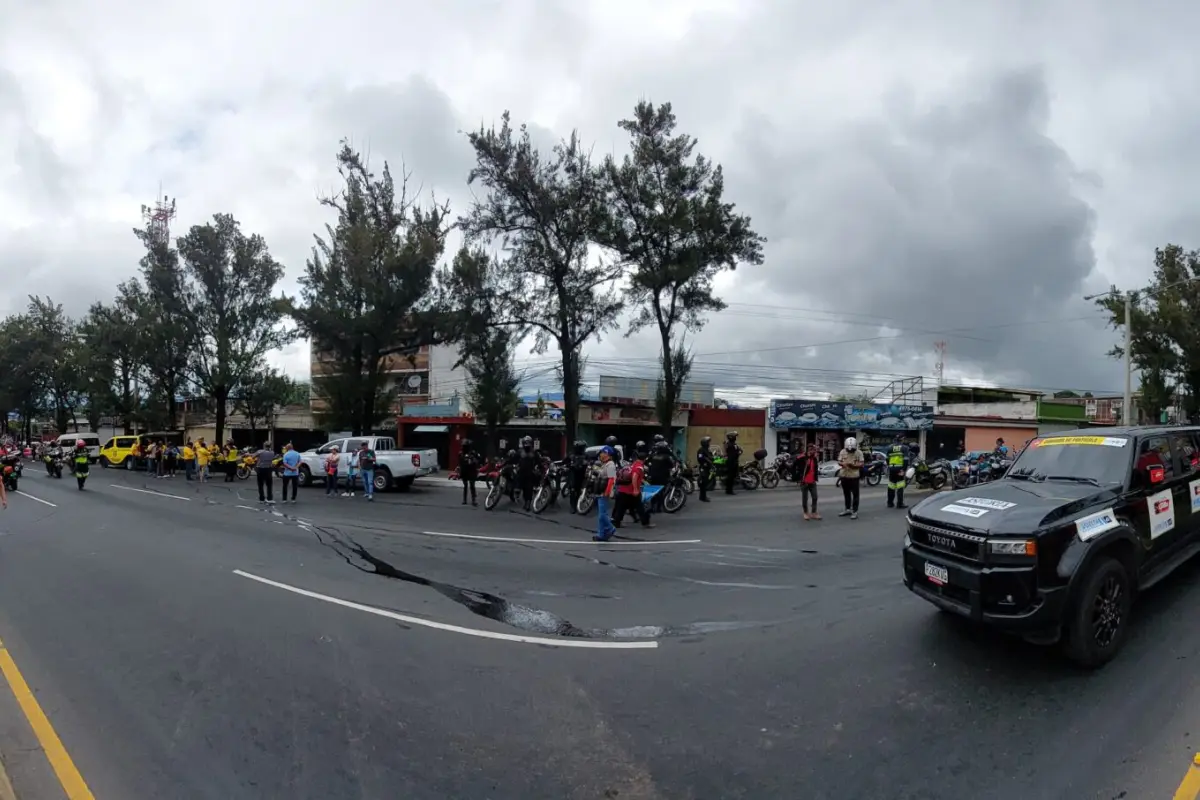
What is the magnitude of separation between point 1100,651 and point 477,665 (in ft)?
15.6

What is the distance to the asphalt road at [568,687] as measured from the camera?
3967 millimetres

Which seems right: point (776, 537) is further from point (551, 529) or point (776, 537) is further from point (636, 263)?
point (636, 263)

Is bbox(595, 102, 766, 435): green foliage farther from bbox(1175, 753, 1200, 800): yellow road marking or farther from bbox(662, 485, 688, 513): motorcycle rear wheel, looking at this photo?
bbox(1175, 753, 1200, 800): yellow road marking

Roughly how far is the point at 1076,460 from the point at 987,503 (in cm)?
159

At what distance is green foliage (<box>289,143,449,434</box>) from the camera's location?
30.7 m

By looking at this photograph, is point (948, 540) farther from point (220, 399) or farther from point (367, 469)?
point (220, 399)

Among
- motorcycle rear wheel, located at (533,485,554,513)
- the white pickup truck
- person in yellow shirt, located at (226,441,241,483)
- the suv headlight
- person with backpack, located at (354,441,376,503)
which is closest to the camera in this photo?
the suv headlight

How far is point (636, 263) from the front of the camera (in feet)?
80.3

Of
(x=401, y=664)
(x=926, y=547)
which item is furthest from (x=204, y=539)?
(x=926, y=547)

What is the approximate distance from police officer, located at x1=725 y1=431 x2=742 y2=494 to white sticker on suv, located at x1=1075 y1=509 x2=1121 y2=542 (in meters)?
15.0

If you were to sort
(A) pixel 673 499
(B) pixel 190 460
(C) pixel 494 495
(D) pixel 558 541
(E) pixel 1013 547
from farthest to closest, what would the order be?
(B) pixel 190 460 → (C) pixel 494 495 → (A) pixel 673 499 → (D) pixel 558 541 → (E) pixel 1013 547

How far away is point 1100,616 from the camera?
5301 mm

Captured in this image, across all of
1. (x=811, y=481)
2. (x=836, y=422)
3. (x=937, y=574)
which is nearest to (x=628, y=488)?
(x=811, y=481)

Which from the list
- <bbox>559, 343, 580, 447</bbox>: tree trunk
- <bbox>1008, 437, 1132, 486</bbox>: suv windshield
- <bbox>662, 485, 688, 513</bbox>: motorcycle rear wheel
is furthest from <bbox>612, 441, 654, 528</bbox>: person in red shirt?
<bbox>559, 343, 580, 447</bbox>: tree trunk
